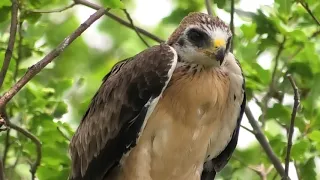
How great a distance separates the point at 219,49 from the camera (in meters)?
4.59

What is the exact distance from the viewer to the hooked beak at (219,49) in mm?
4578

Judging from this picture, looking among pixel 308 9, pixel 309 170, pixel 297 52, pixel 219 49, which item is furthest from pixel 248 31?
pixel 219 49

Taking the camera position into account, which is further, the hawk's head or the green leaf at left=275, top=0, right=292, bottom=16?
the green leaf at left=275, top=0, right=292, bottom=16

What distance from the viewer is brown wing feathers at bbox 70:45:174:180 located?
4.66 meters

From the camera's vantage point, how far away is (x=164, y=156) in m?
4.81

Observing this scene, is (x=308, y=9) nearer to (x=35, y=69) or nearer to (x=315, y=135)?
(x=315, y=135)

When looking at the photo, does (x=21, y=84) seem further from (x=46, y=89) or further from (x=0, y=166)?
(x=46, y=89)

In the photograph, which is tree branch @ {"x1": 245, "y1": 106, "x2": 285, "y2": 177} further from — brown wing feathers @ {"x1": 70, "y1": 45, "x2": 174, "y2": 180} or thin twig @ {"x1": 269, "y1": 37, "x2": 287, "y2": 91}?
brown wing feathers @ {"x1": 70, "y1": 45, "x2": 174, "y2": 180}

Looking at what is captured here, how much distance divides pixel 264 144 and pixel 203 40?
828mm

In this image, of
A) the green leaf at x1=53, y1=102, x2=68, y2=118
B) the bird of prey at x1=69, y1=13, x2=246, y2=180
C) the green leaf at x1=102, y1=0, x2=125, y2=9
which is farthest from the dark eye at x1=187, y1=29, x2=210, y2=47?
the green leaf at x1=53, y1=102, x2=68, y2=118

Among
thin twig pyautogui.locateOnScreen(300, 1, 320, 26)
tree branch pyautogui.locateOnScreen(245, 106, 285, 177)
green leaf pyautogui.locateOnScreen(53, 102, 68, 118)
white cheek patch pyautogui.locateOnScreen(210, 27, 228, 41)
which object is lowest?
green leaf pyautogui.locateOnScreen(53, 102, 68, 118)

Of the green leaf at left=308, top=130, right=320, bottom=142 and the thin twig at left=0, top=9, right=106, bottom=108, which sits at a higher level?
the thin twig at left=0, top=9, right=106, bottom=108

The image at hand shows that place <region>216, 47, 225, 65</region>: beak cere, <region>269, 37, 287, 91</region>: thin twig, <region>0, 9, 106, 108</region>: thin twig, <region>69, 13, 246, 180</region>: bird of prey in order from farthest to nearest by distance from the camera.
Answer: <region>269, 37, 287, 91</region>: thin twig → <region>69, 13, 246, 180</region>: bird of prey → <region>216, 47, 225, 65</region>: beak cere → <region>0, 9, 106, 108</region>: thin twig

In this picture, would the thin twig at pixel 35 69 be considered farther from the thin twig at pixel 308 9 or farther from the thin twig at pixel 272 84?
the thin twig at pixel 272 84
